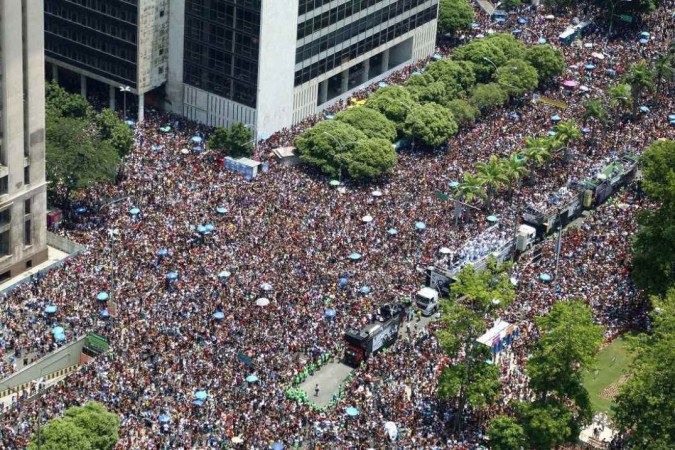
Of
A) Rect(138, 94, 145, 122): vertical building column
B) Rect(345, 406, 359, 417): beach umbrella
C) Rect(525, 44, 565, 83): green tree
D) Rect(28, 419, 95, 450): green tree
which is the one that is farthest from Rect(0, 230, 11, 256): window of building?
Rect(525, 44, 565, 83): green tree

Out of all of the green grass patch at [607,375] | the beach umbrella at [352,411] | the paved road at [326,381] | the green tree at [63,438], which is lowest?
the green grass patch at [607,375]

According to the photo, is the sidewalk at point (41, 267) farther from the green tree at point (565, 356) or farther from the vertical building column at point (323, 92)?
the green tree at point (565, 356)

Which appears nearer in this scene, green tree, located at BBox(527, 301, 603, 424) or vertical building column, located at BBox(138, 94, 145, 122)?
green tree, located at BBox(527, 301, 603, 424)

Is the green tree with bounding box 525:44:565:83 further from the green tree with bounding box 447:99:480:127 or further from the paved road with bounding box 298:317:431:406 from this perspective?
the paved road with bounding box 298:317:431:406

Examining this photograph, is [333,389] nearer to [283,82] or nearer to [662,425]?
[662,425]

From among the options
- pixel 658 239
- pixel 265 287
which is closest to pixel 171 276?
pixel 265 287

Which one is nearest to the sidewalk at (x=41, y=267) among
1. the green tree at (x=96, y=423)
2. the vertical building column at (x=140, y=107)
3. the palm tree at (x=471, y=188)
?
the green tree at (x=96, y=423)

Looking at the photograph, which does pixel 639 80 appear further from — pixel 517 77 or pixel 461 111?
pixel 461 111
